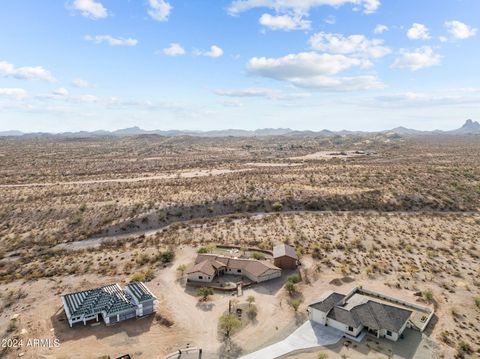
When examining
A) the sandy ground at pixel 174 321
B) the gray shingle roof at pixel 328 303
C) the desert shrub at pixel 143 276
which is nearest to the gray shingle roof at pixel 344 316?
the gray shingle roof at pixel 328 303

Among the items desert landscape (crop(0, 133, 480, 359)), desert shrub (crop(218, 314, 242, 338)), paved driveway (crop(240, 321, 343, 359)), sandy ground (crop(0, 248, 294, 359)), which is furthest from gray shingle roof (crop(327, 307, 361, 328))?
desert shrub (crop(218, 314, 242, 338))

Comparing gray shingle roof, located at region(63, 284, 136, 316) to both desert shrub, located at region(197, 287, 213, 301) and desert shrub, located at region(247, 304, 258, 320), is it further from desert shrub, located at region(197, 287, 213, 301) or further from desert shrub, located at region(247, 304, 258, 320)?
desert shrub, located at region(247, 304, 258, 320)

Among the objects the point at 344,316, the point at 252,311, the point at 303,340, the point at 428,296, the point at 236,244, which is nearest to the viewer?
the point at 303,340

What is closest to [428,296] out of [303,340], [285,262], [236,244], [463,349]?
[463,349]

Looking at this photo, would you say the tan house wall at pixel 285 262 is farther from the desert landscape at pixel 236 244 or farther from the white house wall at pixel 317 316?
the white house wall at pixel 317 316

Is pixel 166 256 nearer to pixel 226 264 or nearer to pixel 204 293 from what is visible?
pixel 226 264
